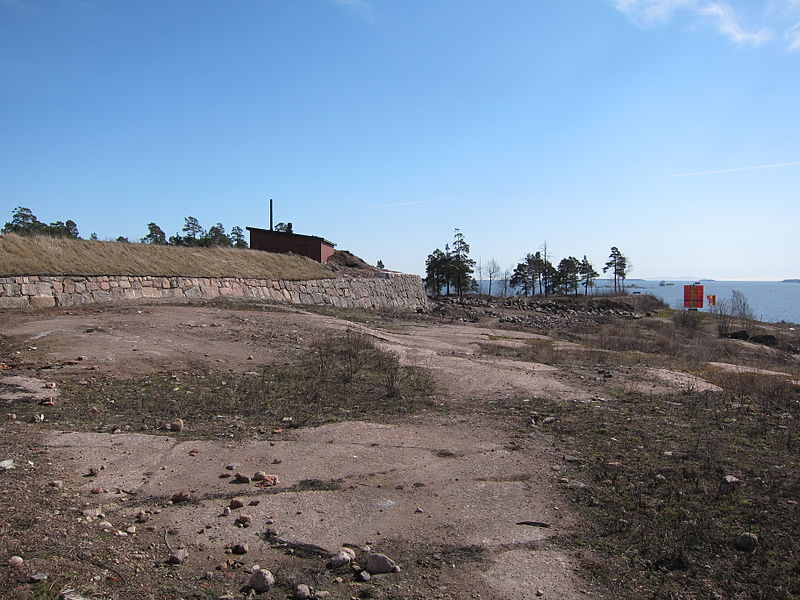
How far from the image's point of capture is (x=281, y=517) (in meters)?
4.32

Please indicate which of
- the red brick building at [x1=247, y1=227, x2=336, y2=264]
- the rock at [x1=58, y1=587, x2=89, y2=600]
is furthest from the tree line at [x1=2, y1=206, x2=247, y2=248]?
the rock at [x1=58, y1=587, x2=89, y2=600]

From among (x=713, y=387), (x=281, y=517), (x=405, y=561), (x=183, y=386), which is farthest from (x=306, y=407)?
(x=713, y=387)

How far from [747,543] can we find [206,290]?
66.6 feet

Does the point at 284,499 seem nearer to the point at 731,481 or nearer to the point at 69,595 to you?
the point at 69,595

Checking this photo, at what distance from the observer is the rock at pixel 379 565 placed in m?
3.59

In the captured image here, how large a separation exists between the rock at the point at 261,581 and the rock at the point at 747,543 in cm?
321

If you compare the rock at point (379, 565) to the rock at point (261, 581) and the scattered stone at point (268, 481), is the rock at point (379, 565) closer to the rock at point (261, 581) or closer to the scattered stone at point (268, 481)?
the rock at point (261, 581)

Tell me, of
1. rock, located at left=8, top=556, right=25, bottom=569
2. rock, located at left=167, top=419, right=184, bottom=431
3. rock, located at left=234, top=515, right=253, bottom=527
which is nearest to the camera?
rock, located at left=8, top=556, right=25, bottom=569

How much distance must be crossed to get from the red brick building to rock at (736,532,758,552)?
96.1 ft

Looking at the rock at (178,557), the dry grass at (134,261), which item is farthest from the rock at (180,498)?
the dry grass at (134,261)

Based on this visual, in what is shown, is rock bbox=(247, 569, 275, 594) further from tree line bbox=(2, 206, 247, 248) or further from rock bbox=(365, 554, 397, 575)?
tree line bbox=(2, 206, 247, 248)

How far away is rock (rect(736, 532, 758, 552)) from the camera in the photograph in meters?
3.96

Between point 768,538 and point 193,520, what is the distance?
13.9ft

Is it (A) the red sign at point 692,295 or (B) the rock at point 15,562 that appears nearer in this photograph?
(B) the rock at point 15,562
